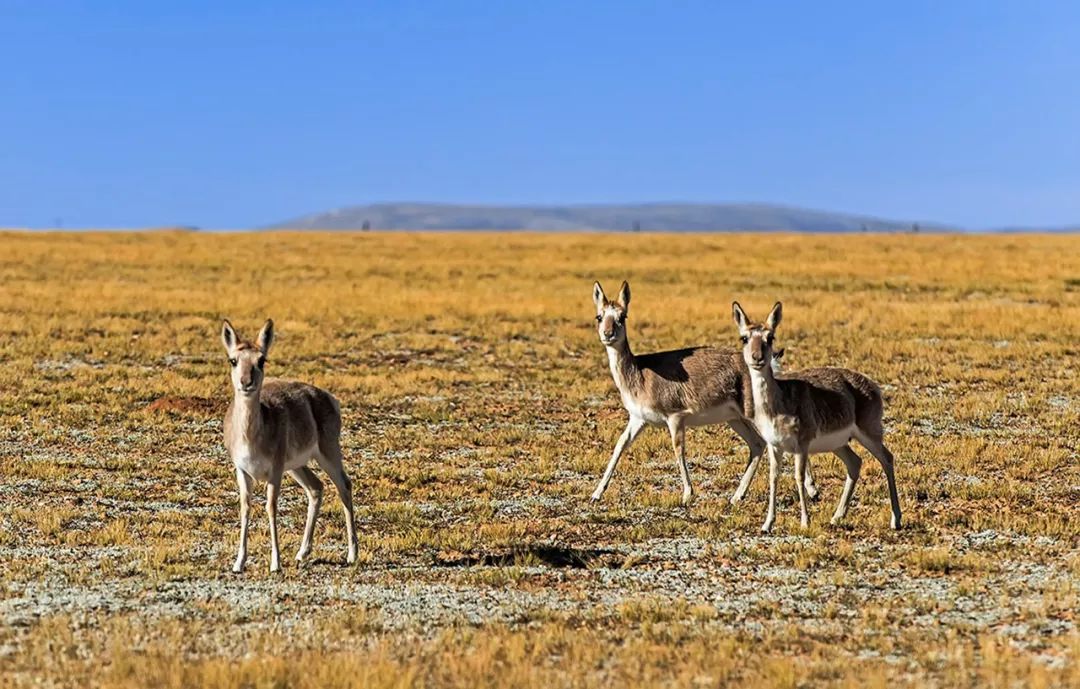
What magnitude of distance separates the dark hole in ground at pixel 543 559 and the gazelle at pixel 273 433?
1.05 m

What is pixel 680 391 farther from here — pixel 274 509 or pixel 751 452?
pixel 274 509

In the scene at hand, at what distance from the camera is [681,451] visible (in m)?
15.2

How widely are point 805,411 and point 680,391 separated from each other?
8.42 feet

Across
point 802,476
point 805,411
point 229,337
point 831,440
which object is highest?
point 229,337

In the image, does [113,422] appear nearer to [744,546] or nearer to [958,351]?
[744,546]

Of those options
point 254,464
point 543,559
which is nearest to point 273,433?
point 254,464

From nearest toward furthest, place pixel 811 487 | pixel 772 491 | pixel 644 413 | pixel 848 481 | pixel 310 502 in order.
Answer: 1. pixel 310 502
2. pixel 772 491
3. pixel 848 481
4. pixel 811 487
5. pixel 644 413

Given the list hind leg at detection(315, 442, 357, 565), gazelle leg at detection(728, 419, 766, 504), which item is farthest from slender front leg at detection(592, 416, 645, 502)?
hind leg at detection(315, 442, 357, 565)

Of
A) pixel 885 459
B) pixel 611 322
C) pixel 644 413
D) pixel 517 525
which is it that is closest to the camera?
pixel 885 459

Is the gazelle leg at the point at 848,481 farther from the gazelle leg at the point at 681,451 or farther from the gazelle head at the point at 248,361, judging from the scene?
the gazelle head at the point at 248,361

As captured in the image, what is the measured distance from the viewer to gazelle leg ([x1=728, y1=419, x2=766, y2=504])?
15211 millimetres

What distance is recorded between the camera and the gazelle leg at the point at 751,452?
599 inches

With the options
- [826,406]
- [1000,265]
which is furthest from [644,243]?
[826,406]

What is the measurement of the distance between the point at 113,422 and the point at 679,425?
33.3 feet
